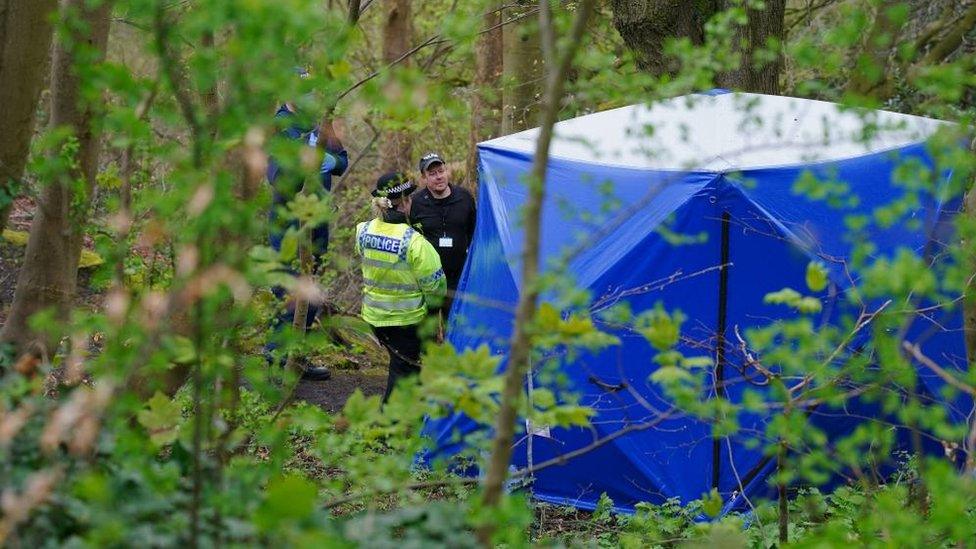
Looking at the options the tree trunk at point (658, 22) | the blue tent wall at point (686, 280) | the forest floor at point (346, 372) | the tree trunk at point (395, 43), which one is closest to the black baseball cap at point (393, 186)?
the blue tent wall at point (686, 280)

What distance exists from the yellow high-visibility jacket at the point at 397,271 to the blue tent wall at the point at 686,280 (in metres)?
0.58

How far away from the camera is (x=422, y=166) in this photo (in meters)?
7.49

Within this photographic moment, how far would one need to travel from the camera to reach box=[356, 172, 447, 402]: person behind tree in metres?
6.52

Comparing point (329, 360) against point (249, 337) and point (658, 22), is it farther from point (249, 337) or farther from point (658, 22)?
point (249, 337)

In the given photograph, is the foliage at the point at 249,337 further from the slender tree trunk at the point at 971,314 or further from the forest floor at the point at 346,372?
the forest floor at the point at 346,372

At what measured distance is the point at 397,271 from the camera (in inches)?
259

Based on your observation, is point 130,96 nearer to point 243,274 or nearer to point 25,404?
point 243,274

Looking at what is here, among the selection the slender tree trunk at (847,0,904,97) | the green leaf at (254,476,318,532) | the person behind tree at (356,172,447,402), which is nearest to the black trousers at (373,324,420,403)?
the person behind tree at (356,172,447,402)

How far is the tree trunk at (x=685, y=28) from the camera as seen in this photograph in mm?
7062

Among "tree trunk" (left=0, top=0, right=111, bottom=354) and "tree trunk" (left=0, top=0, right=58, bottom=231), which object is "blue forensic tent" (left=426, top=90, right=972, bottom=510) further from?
"tree trunk" (left=0, top=0, right=58, bottom=231)

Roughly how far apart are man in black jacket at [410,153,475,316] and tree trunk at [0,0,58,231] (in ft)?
11.6

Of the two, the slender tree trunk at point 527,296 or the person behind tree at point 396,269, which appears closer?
the slender tree trunk at point 527,296

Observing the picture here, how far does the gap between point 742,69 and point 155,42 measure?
529cm

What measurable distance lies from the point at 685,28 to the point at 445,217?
1919mm
